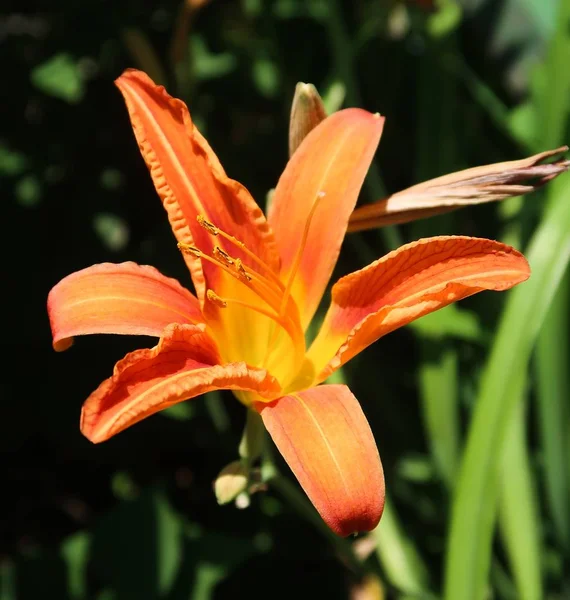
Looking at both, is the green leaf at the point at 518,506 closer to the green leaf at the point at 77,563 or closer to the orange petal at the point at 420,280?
the orange petal at the point at 420,280

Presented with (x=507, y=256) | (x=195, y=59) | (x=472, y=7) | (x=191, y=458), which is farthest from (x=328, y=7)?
(x=191, y=458)

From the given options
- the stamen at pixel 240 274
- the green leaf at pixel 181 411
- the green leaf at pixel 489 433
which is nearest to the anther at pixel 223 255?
the stamen at pixel 240 274

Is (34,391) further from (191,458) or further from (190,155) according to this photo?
(190,155)

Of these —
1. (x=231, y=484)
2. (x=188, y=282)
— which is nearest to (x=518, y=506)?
(x=231, y=484)

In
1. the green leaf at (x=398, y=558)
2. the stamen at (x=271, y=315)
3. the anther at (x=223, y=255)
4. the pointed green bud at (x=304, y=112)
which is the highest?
the pointed green bud at (x=304, y=112)

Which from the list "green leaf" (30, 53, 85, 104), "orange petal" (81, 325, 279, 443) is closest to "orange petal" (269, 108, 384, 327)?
"orange petal" (81, 325, 279, 443)

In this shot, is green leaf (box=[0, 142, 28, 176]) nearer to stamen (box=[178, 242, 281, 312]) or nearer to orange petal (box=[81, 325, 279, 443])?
stamen (box=[178, 242, 281, 312])
